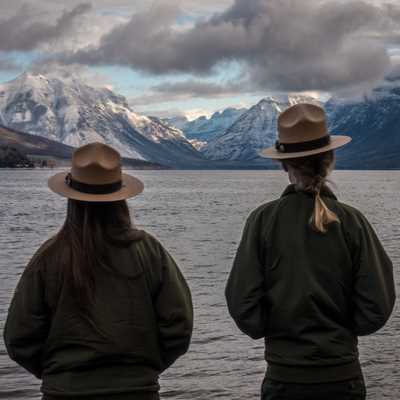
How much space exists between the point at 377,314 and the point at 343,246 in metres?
0.52

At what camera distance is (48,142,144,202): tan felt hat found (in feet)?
17.1

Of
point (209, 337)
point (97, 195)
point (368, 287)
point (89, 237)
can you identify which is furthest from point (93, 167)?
point (209, 337)

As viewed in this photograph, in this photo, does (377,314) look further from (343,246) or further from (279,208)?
(279,208)

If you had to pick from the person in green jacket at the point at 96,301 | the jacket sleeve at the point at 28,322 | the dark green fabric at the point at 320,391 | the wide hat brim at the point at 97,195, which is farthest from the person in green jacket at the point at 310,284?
the jacket sleeve at the point at 28,322

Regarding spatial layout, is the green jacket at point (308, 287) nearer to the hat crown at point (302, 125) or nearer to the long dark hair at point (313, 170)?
the long dark hair at point (313, 170)

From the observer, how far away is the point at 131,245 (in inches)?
205

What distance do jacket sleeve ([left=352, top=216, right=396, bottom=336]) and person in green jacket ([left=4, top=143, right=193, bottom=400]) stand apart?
1.25m

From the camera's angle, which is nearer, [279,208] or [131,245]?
[131,245]

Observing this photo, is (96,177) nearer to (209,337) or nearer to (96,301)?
(96,301)

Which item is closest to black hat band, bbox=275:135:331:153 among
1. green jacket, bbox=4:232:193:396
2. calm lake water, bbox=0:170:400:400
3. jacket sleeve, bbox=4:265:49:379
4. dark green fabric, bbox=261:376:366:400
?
green jacket, bbox=4:232:193:396

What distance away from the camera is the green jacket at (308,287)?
18.5 feet

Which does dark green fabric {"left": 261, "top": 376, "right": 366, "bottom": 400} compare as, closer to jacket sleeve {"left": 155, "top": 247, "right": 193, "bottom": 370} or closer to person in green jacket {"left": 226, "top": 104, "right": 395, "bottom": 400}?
person in green jacket {"left": 226, "top": 104, "right": 395, "bottom": 400}

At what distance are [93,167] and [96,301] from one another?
83 cm

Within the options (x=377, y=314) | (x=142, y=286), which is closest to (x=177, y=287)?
(x=142, y=286)
